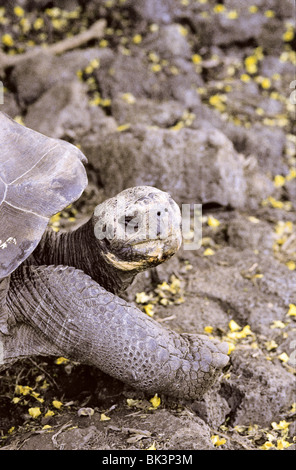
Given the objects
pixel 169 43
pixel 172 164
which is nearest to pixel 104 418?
pixel 172 164

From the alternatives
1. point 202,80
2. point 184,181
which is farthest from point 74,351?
point 202,80

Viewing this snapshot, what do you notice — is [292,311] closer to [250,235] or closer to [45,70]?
[250,235]

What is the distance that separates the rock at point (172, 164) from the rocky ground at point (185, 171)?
1 centimetres

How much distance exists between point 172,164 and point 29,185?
8.80ft

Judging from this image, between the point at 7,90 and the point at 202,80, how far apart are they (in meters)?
2.69

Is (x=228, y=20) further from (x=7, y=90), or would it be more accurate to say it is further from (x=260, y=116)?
(x=7, y=90)

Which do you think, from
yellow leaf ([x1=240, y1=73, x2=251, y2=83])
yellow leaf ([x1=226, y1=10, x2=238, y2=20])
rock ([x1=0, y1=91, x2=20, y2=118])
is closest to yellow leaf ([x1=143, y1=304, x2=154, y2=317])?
rock ([x1=0, y1=91, x2=20, y2=118])

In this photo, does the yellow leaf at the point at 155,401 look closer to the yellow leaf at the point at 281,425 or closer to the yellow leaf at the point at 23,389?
the yellow leaf at the point at 281,425

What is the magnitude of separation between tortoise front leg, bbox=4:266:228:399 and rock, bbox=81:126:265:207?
2396mm

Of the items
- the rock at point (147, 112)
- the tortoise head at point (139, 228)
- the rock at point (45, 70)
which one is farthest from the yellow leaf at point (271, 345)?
the rock at point (45, 70)

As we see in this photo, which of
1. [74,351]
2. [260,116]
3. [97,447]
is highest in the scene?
[74,351]

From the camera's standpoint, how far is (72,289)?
329cm

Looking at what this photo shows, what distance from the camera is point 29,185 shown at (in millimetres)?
3168

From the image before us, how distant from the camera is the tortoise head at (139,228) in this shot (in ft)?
10.2
